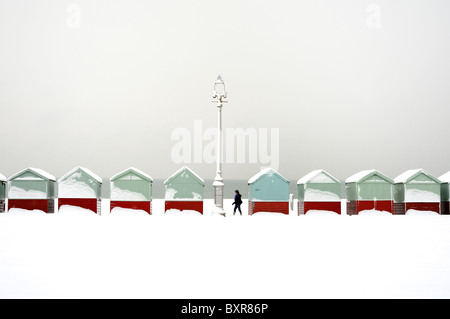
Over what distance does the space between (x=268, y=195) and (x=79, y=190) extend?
10.9 m

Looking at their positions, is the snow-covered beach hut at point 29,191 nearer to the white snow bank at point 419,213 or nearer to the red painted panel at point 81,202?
the red painted panel at point 81,202

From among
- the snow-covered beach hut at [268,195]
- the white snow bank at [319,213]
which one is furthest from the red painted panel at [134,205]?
the white snow bank at [319,213]

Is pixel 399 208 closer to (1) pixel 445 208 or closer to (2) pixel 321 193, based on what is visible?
(1) pixel 445 208

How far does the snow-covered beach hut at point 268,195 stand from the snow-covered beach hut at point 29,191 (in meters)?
12.1

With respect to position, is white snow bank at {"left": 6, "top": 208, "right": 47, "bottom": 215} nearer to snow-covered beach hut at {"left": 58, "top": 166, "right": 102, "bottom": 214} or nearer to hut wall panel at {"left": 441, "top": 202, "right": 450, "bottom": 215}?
snow-covered beach hut at {"left": 58, "top": 166, "right": 102, "bottom": 214}

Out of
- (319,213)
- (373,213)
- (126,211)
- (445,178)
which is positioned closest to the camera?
(126,211)

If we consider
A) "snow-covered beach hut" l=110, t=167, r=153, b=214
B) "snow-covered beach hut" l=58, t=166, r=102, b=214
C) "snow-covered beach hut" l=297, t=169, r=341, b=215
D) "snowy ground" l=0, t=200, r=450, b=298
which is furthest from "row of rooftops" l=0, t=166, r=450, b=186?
"snowy ground" l=0, t=200, r=450, b=298

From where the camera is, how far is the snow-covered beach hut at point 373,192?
29.1 meters

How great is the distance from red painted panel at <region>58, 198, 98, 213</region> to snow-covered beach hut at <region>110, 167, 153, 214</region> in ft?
3.30

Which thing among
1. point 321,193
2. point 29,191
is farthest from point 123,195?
point 321,193

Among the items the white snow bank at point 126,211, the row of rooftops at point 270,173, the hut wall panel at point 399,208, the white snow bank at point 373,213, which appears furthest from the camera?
the hut wall panel at point 399,208

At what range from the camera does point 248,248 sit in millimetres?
13492

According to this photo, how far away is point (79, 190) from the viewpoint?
27703mm

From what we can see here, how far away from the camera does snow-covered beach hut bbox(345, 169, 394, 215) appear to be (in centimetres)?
2914
